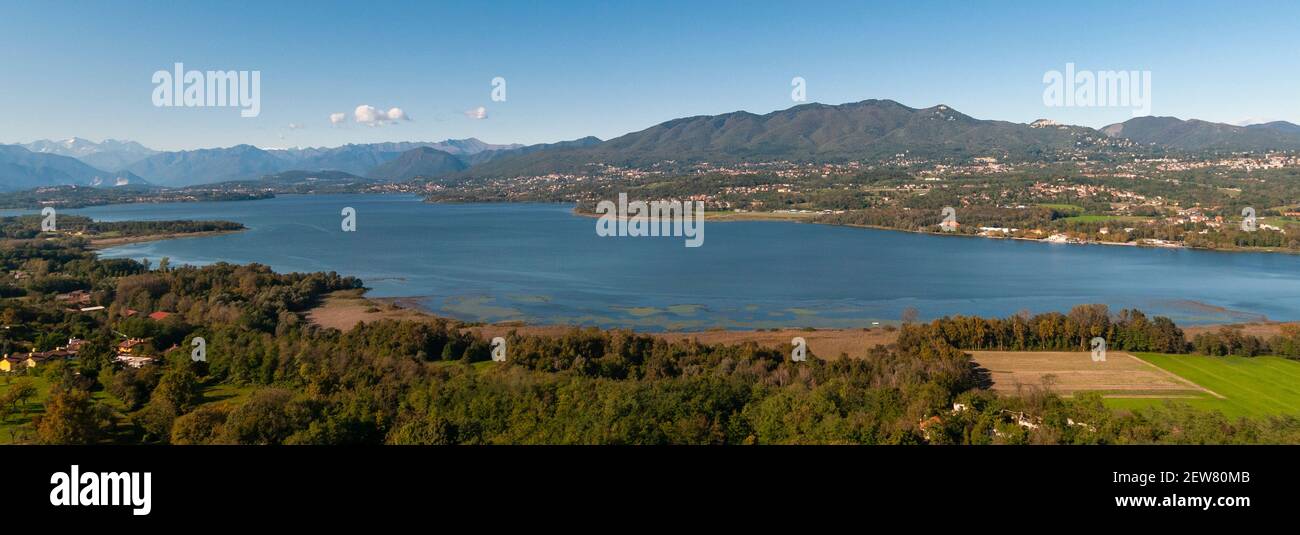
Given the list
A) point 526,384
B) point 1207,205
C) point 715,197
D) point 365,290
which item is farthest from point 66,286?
point 1207,205

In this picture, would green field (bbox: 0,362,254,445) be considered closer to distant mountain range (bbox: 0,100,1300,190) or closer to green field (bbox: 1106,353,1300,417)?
green field (bbox: 1106,353,1300,417)

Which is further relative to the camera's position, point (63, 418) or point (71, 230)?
point (71, 230)

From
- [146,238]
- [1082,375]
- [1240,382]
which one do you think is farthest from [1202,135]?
[146,238]

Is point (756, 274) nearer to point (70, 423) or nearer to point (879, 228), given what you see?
point (70, 423)

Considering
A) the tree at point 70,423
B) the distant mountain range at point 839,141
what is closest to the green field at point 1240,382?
the tree at point 70,423

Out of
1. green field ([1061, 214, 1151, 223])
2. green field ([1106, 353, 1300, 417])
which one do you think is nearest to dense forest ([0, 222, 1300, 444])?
green field ([1106, 353, 1300, 417])

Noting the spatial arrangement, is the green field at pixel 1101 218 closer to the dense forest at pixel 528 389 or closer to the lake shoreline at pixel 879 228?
the lake shoreline at pixel 879 228

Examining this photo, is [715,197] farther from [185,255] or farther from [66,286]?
[66,286]
